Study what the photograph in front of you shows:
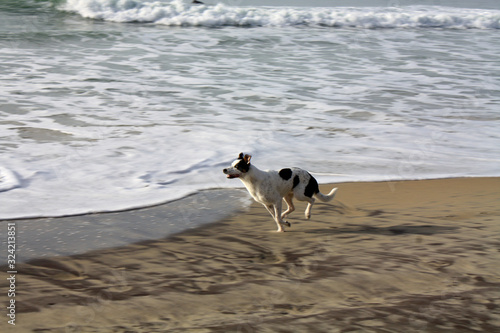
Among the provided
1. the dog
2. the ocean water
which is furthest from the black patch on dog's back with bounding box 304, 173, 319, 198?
the ocean water

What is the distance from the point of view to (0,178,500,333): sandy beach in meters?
3.33

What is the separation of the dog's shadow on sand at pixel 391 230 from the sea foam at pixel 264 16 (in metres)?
18.0

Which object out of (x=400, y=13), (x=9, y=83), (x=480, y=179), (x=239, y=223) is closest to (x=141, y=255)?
(x=239, y=223)

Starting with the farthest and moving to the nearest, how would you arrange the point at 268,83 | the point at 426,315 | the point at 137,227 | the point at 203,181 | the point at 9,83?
the point at 268,83 → the point at 9,83 → the point at 203,181 → the point at 137,227 → the point at 426,315

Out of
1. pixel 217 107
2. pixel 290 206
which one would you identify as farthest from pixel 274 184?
pixel 217 107

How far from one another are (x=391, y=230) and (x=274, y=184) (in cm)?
102

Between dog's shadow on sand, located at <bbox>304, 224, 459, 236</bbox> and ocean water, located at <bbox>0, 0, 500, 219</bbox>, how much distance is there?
1538 mm

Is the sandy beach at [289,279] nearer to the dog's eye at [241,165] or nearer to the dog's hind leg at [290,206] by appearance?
the dog's hind leg at [290,206]

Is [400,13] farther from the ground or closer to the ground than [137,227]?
farther from the ground

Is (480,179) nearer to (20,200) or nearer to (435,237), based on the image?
(435,237)

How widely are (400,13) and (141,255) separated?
2297cm

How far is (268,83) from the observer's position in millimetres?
12430

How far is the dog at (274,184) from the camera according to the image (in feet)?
15.6

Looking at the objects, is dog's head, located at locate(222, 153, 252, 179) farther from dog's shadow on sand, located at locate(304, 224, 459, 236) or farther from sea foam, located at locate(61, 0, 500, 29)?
sea foam, located at locate(61, 0, 500, 29)
